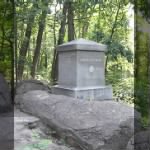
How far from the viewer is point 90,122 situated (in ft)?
13.1

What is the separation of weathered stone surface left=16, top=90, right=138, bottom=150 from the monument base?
1.14 meters

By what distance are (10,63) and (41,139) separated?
13.0 ft

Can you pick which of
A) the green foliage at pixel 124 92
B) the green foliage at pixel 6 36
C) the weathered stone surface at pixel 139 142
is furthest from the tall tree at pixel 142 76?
the green foliage at pixel 6 36

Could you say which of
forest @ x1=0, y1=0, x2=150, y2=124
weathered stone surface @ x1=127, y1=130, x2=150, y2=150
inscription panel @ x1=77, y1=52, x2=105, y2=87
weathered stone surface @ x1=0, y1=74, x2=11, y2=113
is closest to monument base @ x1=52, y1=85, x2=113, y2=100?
inscription panel @ x1=77, y1=52, x2=105, y2=87

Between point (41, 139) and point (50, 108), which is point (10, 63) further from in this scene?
point (41, 139)

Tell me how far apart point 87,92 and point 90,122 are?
2425 millimetres

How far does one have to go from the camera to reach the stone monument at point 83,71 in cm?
648

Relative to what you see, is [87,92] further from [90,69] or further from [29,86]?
[29,86]

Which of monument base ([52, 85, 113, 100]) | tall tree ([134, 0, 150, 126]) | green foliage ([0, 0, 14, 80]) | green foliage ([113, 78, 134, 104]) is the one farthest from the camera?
green foliage ([113, 78, 134, 104])

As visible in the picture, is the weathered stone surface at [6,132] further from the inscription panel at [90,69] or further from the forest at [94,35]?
the inscription panel at [90,69]

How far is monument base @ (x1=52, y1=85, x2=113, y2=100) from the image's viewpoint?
6.25 meters

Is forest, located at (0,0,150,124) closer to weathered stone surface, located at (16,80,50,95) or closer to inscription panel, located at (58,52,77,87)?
weathered stone surface, located at (16,80,50,95)

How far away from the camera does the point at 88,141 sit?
371cm

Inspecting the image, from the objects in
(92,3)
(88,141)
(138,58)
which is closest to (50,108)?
(88,141)
